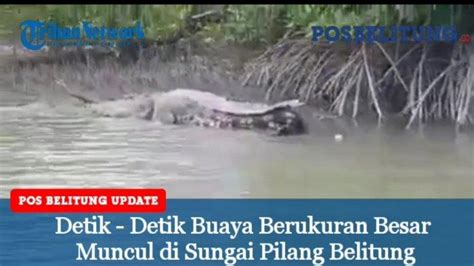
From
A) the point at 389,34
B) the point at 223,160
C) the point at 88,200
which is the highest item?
the point at 389,34

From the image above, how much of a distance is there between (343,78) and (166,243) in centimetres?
116

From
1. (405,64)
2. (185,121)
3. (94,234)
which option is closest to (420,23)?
(405,64)

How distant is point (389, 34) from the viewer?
11.3 ft

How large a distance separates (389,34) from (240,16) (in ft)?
2.30

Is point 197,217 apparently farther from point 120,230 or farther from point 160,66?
point 160,66

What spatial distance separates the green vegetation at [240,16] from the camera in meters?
3.39

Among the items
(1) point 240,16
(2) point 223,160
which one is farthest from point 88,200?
(1) point 240,16

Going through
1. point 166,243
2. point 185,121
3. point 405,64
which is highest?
point 405,64

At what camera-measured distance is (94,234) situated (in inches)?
138

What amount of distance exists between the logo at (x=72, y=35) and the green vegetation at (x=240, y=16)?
1.2 inches

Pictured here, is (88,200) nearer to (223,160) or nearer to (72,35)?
(223,160)

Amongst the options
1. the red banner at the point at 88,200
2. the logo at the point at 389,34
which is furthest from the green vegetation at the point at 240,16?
the red banner at the point at 88,200

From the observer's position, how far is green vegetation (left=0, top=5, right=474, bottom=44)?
3395 mm

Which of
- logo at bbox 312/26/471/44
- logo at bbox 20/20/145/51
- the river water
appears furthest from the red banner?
logo at bbox 312/26/471/44
